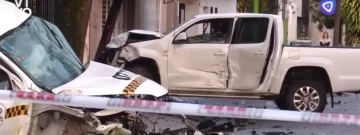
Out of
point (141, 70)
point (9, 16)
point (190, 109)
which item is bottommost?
point (141, 70)

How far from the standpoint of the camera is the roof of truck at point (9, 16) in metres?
6.11

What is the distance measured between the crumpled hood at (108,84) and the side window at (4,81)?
38cm

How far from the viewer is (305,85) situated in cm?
1170

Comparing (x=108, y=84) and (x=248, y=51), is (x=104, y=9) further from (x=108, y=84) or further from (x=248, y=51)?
(x=108, y=84)

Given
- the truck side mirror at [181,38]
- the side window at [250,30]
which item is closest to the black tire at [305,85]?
the side window at [250,30]

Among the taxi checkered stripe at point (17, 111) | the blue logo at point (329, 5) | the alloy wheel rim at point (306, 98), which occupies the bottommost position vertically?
the alloy wheel rim at point (306, 98)

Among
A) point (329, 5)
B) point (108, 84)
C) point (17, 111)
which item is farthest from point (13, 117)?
point (329, 5)

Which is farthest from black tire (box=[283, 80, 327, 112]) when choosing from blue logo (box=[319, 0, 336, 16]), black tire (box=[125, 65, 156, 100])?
blue logo (box=[319, 0, 336, 16])

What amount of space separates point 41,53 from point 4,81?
2.26 feet

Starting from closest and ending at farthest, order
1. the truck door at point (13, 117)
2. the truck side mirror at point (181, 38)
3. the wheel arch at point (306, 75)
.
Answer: the truck door at point (13, 117)
the truck side mirror at point (181, 38)
the wheel arch at point (306, 75)

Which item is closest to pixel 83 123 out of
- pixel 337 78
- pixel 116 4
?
pixel 337 78

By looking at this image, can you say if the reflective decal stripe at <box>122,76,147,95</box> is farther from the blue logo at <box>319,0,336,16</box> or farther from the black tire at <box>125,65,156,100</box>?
the blue logo at <box>319,0,336,16</box>

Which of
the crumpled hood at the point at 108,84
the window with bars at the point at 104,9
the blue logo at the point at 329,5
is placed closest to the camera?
the crumpled hood at the point at 108,84

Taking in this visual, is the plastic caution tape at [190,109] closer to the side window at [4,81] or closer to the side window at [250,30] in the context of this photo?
the side window at [4,81]
